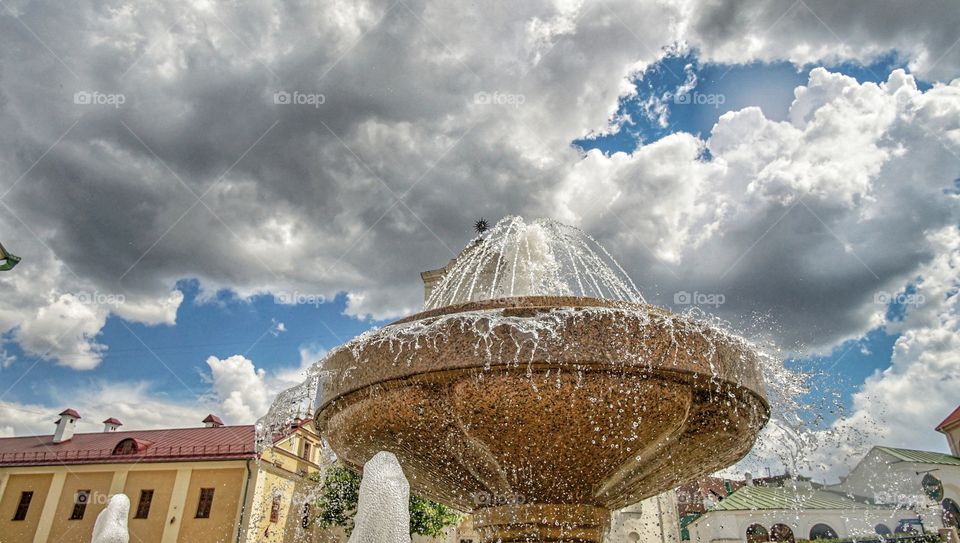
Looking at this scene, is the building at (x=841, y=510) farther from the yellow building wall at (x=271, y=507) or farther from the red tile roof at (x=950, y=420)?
the yellow building wall at (x=271, y=507)

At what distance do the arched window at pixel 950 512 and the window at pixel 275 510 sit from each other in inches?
1121

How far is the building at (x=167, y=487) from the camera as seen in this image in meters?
20.7

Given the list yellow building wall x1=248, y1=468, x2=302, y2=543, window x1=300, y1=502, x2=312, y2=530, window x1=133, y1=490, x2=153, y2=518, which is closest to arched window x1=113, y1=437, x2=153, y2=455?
window x1=133, y1=490, x2=153, y2=518

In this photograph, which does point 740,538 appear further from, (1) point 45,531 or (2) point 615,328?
(1) point 45,531

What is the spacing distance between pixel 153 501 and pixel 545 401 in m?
24.3

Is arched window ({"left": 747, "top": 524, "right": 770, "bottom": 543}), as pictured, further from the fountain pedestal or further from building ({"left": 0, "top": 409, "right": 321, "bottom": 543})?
the fountain pedestal

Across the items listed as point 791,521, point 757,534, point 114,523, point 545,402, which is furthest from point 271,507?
point 791,521

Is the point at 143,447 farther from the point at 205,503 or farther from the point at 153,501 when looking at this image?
the point at 205,503

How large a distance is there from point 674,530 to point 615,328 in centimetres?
2015

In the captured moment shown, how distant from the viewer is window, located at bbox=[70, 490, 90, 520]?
878 inches

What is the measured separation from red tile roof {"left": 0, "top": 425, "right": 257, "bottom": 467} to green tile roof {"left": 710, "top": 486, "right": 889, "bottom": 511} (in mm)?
21349

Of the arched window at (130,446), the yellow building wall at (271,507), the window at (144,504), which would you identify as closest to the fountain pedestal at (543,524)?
the yellow building wall at (271,507)

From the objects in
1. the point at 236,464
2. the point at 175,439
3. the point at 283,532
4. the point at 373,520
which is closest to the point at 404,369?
the point at 373,520

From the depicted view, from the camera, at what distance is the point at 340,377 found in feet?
10.2
